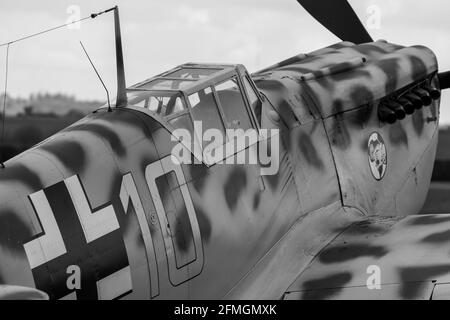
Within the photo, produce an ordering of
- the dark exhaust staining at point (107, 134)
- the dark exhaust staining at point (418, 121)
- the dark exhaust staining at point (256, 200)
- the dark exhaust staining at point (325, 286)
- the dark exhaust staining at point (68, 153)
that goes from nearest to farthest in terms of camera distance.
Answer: the dark exhaust staining at point (68, 153) → the dark exhaust staining at point (107, 134) → the dark exhaust staining at point (325, 286) → the dark exhaust staining at point (256, 200) → the dark exhaust staining at point (418, 121)

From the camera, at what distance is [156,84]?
7.38m

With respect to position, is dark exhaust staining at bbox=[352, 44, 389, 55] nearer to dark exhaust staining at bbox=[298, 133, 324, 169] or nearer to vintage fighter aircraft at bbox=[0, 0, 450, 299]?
vintage fighter aircraft at bbox=[0, 0, 450, 299]

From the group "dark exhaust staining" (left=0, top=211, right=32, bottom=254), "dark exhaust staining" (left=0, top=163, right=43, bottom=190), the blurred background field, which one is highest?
"dark exhaust staining" (left=0, top=163, right=43, bottom=190)

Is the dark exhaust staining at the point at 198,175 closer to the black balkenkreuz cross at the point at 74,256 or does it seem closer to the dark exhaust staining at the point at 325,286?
the black balkenkreuz cross at the point at 74,256

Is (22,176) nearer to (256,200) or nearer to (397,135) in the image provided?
(256,200)

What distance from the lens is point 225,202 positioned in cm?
673

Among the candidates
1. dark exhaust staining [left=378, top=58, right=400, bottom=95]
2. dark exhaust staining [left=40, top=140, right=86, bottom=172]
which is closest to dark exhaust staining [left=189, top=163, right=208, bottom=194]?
dark exhaust staining [left=40, top=140, right=86, bottom=172]

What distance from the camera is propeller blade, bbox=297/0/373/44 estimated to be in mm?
10586

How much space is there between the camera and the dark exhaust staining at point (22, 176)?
5.73 meters

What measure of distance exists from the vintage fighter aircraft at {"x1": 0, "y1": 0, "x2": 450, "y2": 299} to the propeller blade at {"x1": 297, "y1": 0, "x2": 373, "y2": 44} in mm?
1460

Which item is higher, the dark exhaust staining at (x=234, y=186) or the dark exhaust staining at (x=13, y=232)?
the dark exhaust staining at (x=13, y=232)

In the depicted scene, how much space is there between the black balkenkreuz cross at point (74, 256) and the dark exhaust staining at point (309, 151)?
219 centimetres

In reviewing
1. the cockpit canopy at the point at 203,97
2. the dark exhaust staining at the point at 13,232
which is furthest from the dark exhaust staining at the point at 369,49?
the dark exhaust staining at the point at 13,232
